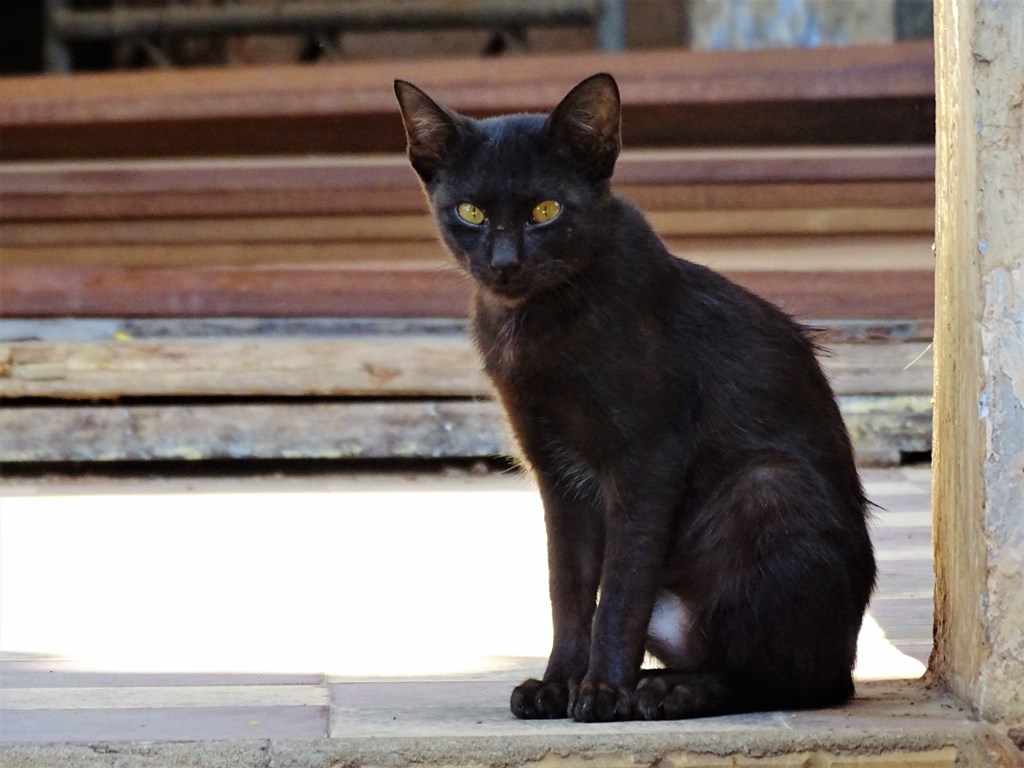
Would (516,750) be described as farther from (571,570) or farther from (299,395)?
(299,395)

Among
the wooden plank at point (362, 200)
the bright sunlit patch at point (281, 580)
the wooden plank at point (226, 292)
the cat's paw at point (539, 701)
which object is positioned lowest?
the bright sunlit patch at point (281, 580)

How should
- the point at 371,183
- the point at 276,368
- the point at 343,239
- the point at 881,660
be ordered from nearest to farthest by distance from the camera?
the point at 881,660, the point at 276,368, the point at 371,183, the point at 343,239

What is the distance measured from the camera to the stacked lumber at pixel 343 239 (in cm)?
546

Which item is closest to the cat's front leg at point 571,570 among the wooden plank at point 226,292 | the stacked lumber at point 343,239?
the stacked lumber at point 343,239

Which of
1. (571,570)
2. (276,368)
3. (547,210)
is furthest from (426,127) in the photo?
(276,368)

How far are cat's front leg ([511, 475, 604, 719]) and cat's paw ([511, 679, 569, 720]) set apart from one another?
0.25 ft

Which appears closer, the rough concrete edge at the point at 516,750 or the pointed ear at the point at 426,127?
the rough concrete edge at the point at 516,750

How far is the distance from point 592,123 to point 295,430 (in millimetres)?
3054

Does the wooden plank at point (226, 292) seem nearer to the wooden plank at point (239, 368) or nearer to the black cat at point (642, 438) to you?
the wooden plank at point (239, 368)

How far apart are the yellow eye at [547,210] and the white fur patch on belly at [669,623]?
717 millimetres

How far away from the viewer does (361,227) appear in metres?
5.89

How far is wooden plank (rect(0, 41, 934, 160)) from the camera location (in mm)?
5555

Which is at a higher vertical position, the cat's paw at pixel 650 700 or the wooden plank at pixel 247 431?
the cat's paw at pixel 650 700

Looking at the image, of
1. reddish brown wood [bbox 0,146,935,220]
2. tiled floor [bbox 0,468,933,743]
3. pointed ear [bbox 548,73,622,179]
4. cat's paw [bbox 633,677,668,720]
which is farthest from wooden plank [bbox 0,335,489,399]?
cat's paw [bbox 633,677,668,720]
